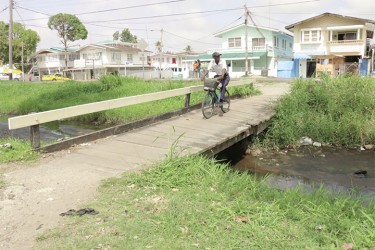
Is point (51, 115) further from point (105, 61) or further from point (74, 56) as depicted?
point (74, 56)

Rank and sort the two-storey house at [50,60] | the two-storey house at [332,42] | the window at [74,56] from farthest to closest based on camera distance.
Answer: the two-storey house at [50,60], the window at [74,56], the two-storey house at [332,42]

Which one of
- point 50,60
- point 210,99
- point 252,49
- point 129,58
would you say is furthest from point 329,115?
point 50,60

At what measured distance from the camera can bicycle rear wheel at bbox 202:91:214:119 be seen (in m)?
11.0

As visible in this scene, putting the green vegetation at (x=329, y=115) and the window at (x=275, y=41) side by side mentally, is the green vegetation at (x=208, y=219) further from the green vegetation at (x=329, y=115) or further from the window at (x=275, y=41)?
the window at (x=275, y=41)

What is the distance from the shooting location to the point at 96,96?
67.9 ft

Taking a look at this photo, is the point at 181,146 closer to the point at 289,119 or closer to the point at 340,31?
the point at 289,119

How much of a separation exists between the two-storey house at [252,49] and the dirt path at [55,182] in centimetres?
4083

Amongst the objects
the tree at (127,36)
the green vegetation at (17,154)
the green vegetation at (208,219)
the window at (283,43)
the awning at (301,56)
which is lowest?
the green vegetation at (208,219)

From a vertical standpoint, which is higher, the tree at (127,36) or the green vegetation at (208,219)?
the tree at (127,36)

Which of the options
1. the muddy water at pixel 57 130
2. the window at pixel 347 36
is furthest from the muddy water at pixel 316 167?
the window at pixel 347 36

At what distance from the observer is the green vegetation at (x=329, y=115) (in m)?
11.8

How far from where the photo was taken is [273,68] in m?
47.4

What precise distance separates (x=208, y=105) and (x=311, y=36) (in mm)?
33307

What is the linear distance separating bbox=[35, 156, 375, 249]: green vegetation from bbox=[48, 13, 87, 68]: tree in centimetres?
6129
